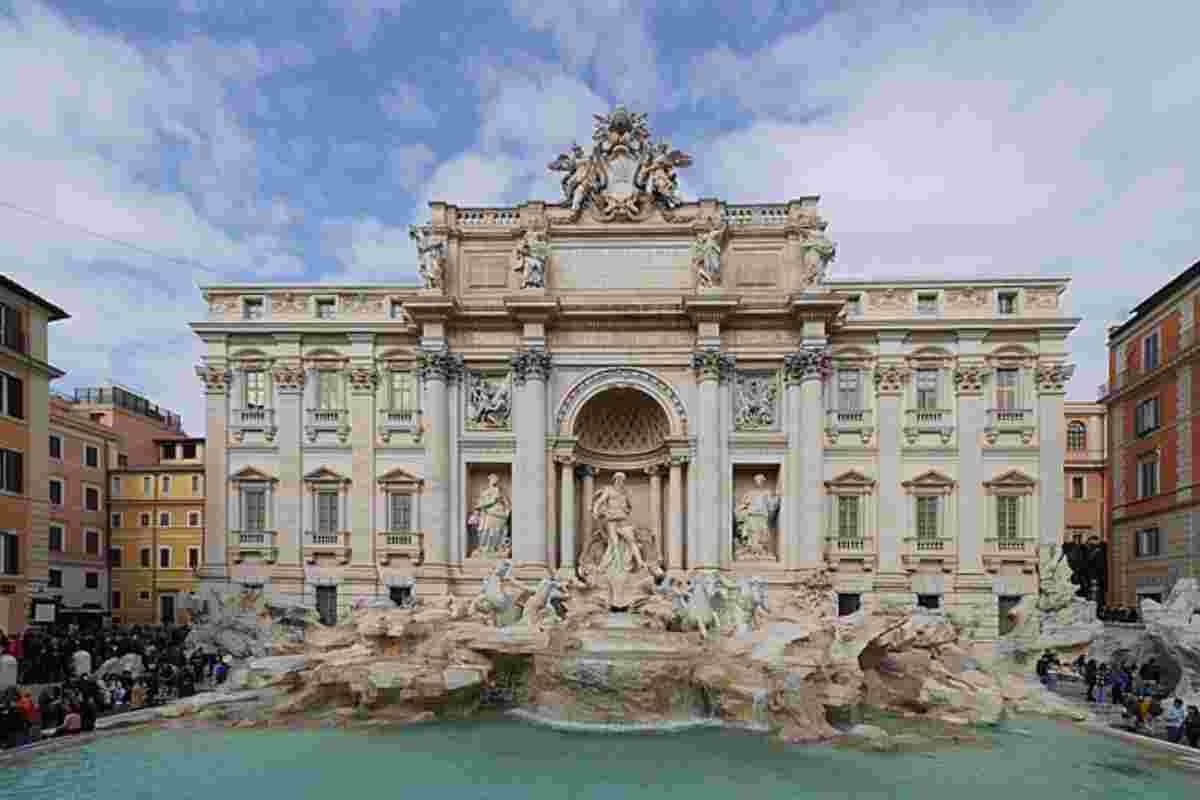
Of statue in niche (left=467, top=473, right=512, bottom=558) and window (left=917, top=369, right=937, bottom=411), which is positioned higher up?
window (left=917, top=369, right=937, bottom=411)

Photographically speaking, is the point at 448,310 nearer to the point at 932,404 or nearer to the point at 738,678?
the point at 738,678

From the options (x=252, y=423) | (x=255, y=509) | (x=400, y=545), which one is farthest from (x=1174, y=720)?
(x=252, y=423)

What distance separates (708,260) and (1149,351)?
59.1ft

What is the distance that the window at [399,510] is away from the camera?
2608cm

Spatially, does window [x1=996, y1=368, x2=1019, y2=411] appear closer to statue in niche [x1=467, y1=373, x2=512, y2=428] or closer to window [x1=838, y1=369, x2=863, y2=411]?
window [x1=838, y1=369, x2=863, y2=411]

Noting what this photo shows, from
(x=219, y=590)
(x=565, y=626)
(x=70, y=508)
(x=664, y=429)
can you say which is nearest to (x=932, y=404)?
(x=664, y=429)

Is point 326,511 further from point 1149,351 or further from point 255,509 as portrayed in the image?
point 1149,351

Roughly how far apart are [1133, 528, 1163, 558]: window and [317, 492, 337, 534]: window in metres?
29.5

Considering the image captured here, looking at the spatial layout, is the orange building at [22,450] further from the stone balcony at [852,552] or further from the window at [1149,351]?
the window at [1149,351]

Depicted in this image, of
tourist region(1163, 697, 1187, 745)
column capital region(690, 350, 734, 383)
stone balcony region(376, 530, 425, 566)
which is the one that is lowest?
tourist region(1163, 697, 1187, 745)

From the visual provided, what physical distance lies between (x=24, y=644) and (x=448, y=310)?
14805 millimetres

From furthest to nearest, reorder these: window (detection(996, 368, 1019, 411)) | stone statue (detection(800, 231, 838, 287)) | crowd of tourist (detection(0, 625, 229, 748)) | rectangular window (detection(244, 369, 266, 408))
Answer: rectangular window (detection(244, 369, 266, 408))
window (detection(996, 368, 1019, 411))
stone statue (detection(800, 231, 838, 287))
crowd of tourist (detection(0, 625, 229, 748))

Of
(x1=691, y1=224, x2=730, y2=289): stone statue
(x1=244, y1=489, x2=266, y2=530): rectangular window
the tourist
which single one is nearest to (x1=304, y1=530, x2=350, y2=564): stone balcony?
(x1=244, y1=489, x2=266, y2=530): rectangular window

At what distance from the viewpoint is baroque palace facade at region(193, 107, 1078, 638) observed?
25.2m
